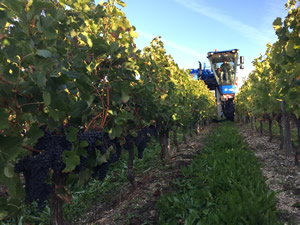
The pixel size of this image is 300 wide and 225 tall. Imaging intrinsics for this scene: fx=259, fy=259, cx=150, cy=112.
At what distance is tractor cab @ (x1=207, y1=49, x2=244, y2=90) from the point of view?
17169 mm

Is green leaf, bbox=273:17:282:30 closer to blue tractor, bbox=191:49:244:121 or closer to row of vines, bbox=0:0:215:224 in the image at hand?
row of vines, bbox=0:0:215:224

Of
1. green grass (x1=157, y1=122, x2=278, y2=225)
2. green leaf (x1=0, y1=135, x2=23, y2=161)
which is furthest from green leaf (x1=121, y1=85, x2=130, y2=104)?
green grass (x1=157, y1=122, x2=278, y2=225)

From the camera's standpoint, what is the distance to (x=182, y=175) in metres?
5.06

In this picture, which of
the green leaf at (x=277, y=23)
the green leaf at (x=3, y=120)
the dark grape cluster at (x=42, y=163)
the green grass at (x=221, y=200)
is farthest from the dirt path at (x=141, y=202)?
the green leaf at (x=277, y=23)

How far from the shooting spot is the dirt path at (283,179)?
339 centimetres

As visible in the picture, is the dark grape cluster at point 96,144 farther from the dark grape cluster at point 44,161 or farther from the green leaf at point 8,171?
the green leaf at point 8,171

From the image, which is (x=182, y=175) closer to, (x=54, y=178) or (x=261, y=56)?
(x=54, y=178)

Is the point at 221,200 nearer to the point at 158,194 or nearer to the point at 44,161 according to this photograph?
the point at 158,194

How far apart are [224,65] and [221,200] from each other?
15.2m

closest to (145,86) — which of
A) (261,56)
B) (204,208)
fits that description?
(204,208)

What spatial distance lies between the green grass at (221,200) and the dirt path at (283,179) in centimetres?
26

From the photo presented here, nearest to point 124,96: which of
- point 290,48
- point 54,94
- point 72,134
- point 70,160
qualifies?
point 72,134

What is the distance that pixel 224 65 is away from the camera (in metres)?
17.3

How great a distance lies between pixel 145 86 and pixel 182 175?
2.49 m
